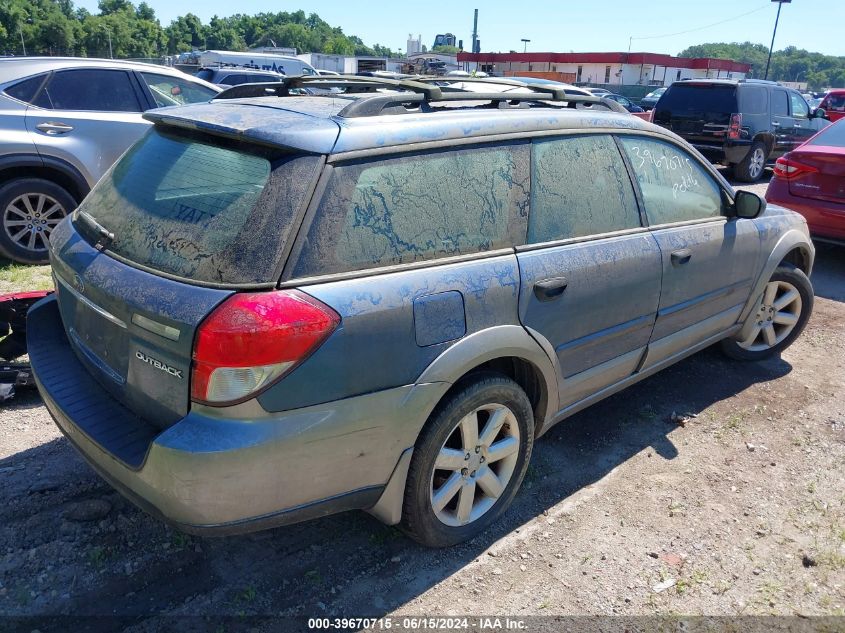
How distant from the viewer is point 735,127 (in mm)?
12602

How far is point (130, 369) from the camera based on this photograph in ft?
7.82

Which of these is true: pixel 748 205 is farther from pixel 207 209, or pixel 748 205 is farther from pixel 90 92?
pixel 90 92

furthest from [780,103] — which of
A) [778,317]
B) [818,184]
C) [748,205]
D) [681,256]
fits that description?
[681,256]

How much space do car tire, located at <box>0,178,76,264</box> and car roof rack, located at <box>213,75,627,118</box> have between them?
3366 mm

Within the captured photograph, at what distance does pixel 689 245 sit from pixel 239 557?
2.74 m

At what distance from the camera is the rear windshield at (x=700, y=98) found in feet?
41.5

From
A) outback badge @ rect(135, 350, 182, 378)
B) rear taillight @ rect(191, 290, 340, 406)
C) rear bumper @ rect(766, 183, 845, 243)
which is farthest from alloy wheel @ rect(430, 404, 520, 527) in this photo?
rear bumper @ rect(766, 183, 845, 243)

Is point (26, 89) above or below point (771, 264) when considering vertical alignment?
above

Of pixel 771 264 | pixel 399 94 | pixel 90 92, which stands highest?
pixel 399 94

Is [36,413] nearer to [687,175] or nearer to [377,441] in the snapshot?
[377,441]

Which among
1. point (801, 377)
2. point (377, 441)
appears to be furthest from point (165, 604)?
point (801, 377)

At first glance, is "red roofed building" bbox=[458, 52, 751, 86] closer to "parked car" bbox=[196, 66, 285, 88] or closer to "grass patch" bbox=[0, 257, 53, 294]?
"parked car" bbox=[196, 66, 285, 88]

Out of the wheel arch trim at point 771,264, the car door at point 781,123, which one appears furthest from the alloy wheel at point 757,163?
the wheel arch trim at point 771,264

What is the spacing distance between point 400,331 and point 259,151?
80 cm
